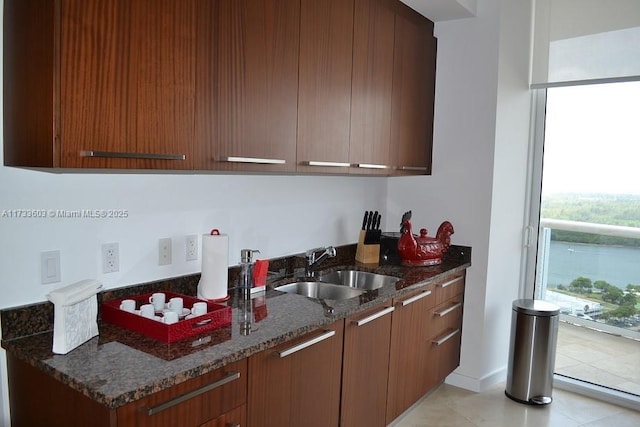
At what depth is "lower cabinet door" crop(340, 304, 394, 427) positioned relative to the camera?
208 cm

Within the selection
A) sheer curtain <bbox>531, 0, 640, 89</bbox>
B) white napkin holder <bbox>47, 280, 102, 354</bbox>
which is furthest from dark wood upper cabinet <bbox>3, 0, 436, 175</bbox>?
sheer curtain <bbox>531, 0, 640, 89</bbox>

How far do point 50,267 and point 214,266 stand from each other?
1.89 feet

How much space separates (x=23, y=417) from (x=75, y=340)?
340mm

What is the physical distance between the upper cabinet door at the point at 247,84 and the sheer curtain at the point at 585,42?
1.93 metres

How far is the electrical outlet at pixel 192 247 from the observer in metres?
2.09

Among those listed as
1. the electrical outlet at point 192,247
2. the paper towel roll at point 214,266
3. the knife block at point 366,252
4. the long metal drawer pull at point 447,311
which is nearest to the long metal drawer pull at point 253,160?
the paper towel roll at point 214,266

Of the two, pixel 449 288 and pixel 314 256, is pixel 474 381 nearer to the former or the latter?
pixel 449 288

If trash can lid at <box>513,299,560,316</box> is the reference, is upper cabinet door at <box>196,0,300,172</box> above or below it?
above

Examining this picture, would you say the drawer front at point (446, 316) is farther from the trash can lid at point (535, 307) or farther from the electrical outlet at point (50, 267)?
the electrical outlet at point (50, 267)

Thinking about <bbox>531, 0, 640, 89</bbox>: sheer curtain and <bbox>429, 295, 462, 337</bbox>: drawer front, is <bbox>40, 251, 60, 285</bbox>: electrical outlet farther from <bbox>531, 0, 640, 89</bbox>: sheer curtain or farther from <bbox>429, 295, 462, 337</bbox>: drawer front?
<bbox>531, 0, 640, 89</bbox>: sheer curtain

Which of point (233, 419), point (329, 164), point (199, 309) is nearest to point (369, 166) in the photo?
point (329, 164)

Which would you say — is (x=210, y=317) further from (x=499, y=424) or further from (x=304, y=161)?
(x=499, y=424)

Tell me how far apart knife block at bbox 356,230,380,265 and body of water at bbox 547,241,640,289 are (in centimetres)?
127

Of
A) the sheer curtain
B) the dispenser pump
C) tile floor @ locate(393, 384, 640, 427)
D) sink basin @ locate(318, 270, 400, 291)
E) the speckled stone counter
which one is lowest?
tile floor @ locate(393, 384, 640, 427)
